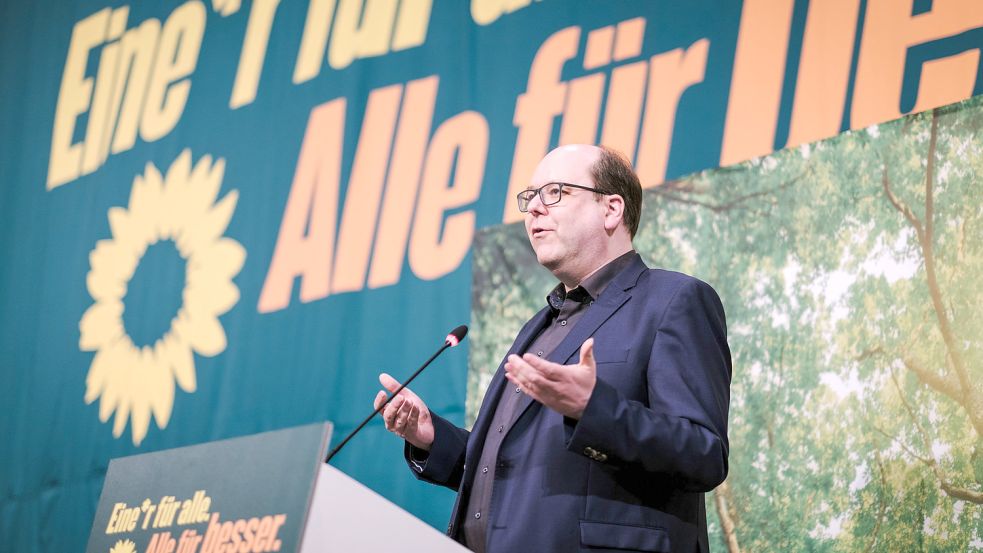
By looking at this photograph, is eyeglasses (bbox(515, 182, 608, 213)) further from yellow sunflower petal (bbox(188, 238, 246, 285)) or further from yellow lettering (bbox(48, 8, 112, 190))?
yellow lettering (bbox(48, 8, 112, 190))

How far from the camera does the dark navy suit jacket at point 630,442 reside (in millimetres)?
1957

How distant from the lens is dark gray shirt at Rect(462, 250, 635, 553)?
2.24 metres

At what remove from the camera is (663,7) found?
141 inches

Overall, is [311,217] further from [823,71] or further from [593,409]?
[593,409]

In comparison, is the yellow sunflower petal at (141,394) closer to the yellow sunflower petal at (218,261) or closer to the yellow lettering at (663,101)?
the yellow sunflower petal at (218,261)

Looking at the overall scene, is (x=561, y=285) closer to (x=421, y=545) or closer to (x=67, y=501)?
(x=421, y=545)

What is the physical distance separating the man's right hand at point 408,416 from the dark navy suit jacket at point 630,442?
0.58ft

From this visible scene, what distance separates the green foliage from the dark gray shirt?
0.70 m

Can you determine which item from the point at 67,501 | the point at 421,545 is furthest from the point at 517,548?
the point at 67,501

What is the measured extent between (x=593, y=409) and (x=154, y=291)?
336 centimetres

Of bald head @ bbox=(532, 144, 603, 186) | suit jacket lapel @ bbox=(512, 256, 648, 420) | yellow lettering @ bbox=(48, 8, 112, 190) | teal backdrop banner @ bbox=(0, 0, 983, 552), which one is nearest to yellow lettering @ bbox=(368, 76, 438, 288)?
teal backdrop banner @ bbox=(0, 0, 983, 552)

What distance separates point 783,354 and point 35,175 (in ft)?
13.2

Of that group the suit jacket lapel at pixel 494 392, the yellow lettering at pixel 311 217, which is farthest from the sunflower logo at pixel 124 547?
the yellow lettering at pixel 311 217

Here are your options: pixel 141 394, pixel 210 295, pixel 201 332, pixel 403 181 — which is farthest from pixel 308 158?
pixel 141 394
